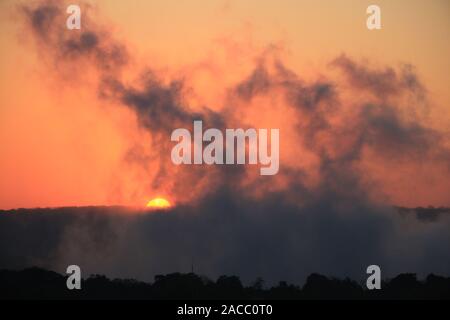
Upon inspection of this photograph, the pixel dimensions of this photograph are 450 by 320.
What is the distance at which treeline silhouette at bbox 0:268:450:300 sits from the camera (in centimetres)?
13075

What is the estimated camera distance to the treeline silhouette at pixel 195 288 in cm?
13075

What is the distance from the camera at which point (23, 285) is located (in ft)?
447

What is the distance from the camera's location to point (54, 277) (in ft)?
468

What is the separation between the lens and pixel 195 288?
136 metres

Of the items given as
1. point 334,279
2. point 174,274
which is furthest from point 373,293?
point 174,274

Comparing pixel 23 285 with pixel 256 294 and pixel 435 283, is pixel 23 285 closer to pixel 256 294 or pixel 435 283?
pixel 256 294
